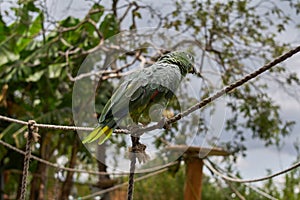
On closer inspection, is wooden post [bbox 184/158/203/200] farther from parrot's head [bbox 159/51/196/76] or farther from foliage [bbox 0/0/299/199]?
parrot's head [bbox 159/51/196/76]

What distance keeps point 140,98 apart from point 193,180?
128 cm

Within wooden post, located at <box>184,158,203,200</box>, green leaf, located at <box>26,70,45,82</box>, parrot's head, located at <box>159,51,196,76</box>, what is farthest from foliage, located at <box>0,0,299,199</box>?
parrot's head, located at <box>159,51,196,76</box>

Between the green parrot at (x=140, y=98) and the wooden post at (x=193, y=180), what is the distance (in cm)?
123

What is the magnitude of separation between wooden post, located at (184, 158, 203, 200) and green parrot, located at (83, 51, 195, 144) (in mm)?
1225

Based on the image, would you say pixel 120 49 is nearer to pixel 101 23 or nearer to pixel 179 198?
pixel 101 23

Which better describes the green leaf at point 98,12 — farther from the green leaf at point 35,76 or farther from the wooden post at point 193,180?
the wooden post at point 193,180

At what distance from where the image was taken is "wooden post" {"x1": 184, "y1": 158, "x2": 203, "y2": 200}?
74.4 inches

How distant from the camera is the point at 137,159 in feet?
2.41

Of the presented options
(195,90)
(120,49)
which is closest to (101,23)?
(120,49)

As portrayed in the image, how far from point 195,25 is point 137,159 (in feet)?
5.72

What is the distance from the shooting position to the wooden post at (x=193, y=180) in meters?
1.89

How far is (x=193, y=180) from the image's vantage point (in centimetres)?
191

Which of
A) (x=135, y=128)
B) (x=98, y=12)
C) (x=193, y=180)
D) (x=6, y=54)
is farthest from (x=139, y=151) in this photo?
(x=6, y=54)

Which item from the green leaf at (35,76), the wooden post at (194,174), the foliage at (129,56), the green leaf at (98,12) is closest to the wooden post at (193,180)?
the wooden post at (194,174)
